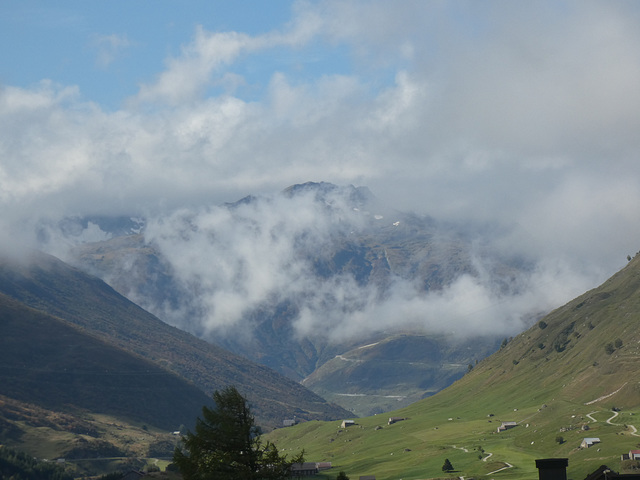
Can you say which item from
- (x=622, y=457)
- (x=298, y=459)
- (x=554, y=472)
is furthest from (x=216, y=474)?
(x=622, y=457)

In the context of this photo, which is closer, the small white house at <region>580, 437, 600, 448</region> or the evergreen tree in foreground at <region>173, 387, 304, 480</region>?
the evergreen tree in foreground at <region>173, 387, 304, 480</region>

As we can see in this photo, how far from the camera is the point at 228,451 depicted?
43812 millimetres

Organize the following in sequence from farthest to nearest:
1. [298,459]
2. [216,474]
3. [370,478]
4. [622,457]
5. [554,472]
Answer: [370,478] → [622,457] → [298,459] → [216,474] → [554,472]

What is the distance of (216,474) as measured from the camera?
1678 inches

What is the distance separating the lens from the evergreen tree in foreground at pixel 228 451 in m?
42.9

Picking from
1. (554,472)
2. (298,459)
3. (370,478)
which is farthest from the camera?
(370,478)

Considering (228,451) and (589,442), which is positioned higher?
(228,451)

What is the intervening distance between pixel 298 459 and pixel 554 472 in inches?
585

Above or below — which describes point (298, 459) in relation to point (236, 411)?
below

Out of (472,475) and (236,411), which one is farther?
(472,475)

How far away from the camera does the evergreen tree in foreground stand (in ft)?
141

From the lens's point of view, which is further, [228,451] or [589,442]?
[589,442]

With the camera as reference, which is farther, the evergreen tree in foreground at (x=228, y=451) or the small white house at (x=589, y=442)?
the small white house at (x=589, y=442)

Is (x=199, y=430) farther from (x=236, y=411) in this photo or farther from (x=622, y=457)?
(x=622, y=457)
